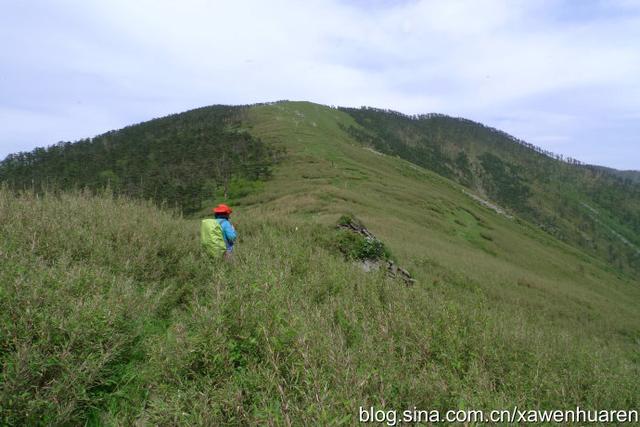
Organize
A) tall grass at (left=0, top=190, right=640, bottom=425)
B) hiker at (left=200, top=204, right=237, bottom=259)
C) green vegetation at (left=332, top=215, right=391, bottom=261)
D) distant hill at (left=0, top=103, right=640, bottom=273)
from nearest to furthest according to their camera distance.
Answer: tall grass at (left=0, top=190, right=640, bottom=425)
hiker at (left=200, top=204, right=237, bottom=259)
green vegetation at (left=332, top=215, right=391, bottom=261)
distant hill at (left=0, top=103, right=640, bottom=273)

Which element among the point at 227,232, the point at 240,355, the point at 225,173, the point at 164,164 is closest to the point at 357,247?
the point at 227,232

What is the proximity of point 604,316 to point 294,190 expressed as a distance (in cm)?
2339

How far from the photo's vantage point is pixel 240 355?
320 centimetres

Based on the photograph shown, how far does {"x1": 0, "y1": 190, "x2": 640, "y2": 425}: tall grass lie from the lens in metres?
2.57

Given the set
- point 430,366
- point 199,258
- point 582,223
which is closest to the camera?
point 430,366

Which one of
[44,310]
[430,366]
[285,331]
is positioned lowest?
[430,366]

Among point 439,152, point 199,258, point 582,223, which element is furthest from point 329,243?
point 439,152

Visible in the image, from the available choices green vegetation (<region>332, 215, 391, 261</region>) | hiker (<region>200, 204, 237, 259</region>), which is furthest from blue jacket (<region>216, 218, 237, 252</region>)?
green vegetation (<region>332, 215, 391, 261</region>)

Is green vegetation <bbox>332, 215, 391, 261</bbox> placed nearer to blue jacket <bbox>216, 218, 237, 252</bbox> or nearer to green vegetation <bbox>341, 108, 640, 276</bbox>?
blue jacket <bbox>216, 218, 237, 252</bbox>

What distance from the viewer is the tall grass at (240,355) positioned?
8.44 ft

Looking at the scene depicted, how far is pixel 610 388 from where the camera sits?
3.28 metres

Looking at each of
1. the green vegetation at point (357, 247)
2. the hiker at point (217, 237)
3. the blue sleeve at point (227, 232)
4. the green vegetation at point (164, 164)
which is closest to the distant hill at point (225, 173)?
the green vegetation at point (164, 164)

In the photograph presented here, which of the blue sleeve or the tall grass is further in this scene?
the blue sleeve

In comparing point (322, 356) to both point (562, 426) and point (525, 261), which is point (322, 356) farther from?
point (525, 261)
